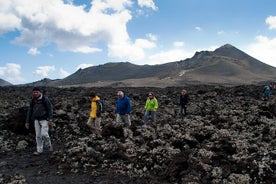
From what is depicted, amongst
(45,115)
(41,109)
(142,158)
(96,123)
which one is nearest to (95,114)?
(96,123)

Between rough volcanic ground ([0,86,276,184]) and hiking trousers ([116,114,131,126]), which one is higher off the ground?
hiking trousers ([116,114,131,126])

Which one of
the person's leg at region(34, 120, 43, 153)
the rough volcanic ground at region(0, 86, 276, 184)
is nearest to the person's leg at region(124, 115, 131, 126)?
the rough volcanic ground at region(0, 86, 276, 184)

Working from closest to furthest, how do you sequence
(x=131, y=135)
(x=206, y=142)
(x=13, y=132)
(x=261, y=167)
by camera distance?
1. (x=261, y=167)
2. (x=206, y=142)
3. (x=131, y=135)
4. (x=13, y=132)

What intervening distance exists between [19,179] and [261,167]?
602cm

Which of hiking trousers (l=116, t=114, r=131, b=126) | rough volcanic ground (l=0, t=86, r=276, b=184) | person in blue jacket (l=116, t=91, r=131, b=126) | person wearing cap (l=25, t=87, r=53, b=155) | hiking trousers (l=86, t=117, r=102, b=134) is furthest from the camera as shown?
hiking trousers (l=116, t=114, r=131, b=126)

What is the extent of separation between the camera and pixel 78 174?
989 cm

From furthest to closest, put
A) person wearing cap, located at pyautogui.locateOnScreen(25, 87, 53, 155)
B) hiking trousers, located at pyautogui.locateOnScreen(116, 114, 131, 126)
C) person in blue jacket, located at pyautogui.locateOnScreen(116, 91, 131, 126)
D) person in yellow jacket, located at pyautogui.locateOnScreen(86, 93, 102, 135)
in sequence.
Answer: hiking trousers, located at pyautogui.locateOnScreen(116, 114, 131, 126) → person in blue jacket, located at pyautogui.locateOnScreen(116, 91, 131, 126) → person in yellow jacket, located at pyautogui.locateOnScreen(86, 93, 102, 135) → person wearing cap, located at pyautogui.locateOnScreen(25, 87, 53, 155)

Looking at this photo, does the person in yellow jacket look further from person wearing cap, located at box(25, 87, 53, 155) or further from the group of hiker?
person wearing cap, located at box(25, 87, 53, 155)

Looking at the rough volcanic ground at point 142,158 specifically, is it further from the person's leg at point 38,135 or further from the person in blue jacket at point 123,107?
the person in blue jacket at point 123,107

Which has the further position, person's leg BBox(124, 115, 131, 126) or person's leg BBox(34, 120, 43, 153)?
person's leg BBox(124, 115, 131, 126)

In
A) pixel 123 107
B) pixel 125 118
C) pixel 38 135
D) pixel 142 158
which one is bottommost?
pixel 142 158

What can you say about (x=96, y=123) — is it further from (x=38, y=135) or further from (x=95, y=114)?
(x=38, y=135)

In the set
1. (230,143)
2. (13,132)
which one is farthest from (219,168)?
(13,132)

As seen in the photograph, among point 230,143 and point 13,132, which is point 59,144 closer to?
point 13,132
